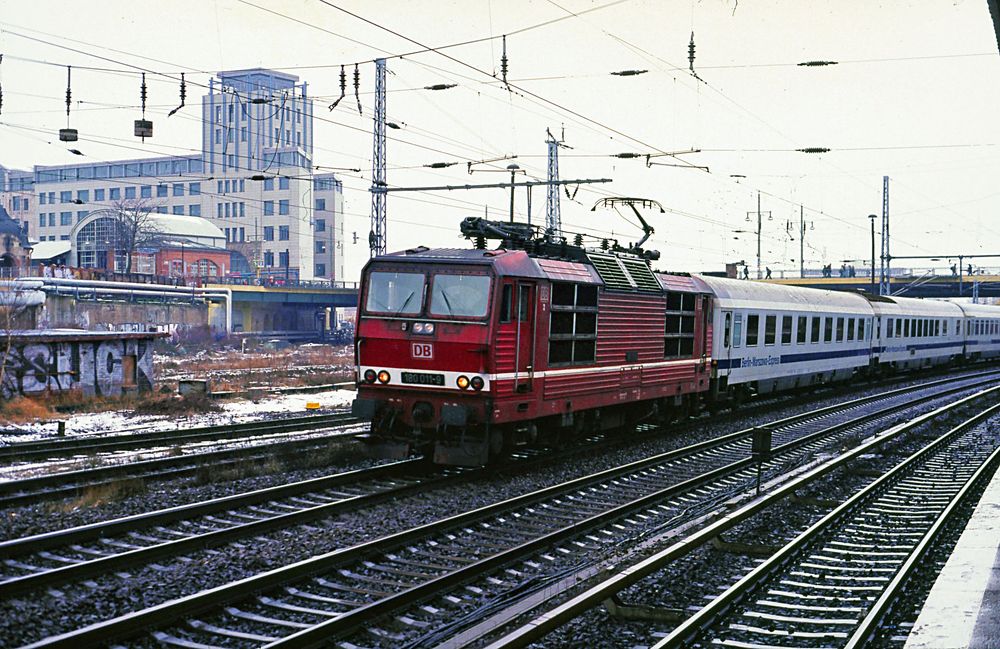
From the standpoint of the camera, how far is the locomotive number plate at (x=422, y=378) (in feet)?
45.3

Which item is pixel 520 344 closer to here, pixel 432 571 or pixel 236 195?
pixel 432 571

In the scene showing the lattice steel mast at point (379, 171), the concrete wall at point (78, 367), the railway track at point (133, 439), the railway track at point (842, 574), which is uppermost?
the lattice steel mast at point (379, 171)

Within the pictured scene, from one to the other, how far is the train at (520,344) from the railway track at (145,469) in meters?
2.43

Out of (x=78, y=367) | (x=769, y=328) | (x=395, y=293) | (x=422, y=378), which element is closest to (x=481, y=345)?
(x=422, y=378)

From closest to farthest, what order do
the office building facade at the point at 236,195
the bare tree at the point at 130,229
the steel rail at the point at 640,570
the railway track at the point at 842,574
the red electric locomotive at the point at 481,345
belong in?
the steel rail at the point at 640,570 → the railway track at the point at 842,574 → the red electric locomotive at the point at 481,345 → the bare tree at the point at 130,229 → the office building facade at the point at 236,195

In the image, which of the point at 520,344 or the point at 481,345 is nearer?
the point at 481,345

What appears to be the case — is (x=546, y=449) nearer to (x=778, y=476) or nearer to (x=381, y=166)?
(x=778, y=476)

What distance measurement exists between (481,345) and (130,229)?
3204 inches

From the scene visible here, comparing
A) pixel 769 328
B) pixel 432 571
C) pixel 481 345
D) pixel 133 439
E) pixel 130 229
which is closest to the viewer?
pixel 432 571

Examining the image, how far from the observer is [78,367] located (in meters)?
25.6

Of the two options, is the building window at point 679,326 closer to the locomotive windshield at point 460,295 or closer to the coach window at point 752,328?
the coach window at point 752,328

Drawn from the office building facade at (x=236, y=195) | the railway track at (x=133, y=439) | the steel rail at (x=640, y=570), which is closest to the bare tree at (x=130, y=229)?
the office building facade at (x=236, y=195)

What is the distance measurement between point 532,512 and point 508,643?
500 centimetres

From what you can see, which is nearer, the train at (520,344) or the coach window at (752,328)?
the train at (520,344)
